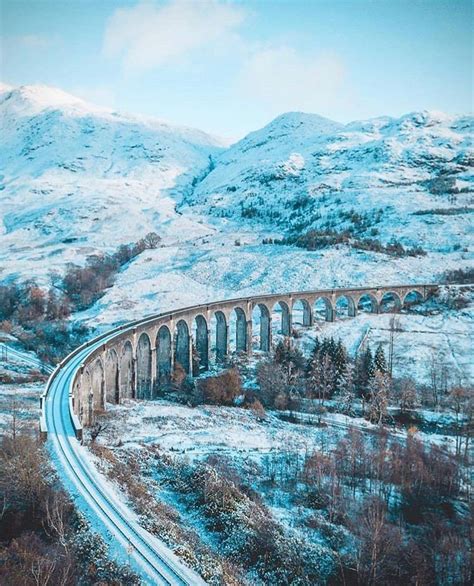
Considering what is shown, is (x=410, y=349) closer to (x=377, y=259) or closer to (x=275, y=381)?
(x=275, y=381)

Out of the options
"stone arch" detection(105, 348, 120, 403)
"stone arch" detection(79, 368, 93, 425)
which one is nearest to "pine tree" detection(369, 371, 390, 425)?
"stone arch" detection(105, 348, 120, 403)

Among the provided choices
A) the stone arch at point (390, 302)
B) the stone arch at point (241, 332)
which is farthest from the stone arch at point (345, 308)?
the stone arch at point (241, 332)

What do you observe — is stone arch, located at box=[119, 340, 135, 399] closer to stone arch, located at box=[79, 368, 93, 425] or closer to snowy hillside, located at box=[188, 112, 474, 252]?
stone arch, located at box=[79, 368, 93, 425]

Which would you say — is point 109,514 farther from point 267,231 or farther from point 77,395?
point 267,231

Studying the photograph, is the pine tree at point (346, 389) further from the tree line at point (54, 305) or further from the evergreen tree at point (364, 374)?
the tree line at point (54, 305)

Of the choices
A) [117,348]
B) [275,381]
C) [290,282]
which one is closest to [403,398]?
[275,381]

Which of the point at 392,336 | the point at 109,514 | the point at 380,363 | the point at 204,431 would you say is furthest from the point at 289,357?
the point at 109,514
